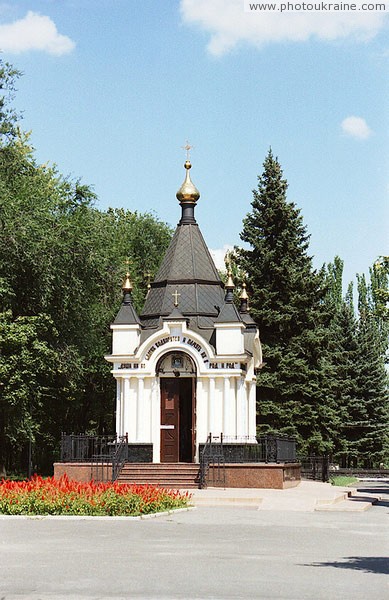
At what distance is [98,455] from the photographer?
28.0 meters

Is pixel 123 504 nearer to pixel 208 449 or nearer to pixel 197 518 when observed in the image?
pixel 197 518

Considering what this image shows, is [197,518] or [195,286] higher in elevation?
[195,286]

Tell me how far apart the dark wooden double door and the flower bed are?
10196 mm

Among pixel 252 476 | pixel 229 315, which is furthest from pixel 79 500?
pixel 229 315

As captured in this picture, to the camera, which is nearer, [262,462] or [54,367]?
[262,462]

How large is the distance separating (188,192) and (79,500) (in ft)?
55.6

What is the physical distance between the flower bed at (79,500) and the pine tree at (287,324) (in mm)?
21998

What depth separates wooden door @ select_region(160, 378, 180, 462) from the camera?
28906 millimetres

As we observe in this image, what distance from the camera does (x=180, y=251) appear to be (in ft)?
103

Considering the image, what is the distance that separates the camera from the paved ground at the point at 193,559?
918 centimetres

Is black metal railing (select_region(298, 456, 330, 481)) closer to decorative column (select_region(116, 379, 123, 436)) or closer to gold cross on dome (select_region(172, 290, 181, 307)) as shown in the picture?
decorative column (select_region(116, 379, 123, 436))

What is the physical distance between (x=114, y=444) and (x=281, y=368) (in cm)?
1399

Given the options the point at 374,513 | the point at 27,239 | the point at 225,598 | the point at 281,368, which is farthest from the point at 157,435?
the point at 225,598

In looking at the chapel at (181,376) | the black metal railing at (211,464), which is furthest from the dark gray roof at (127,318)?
the black metal railing at (211,464)
